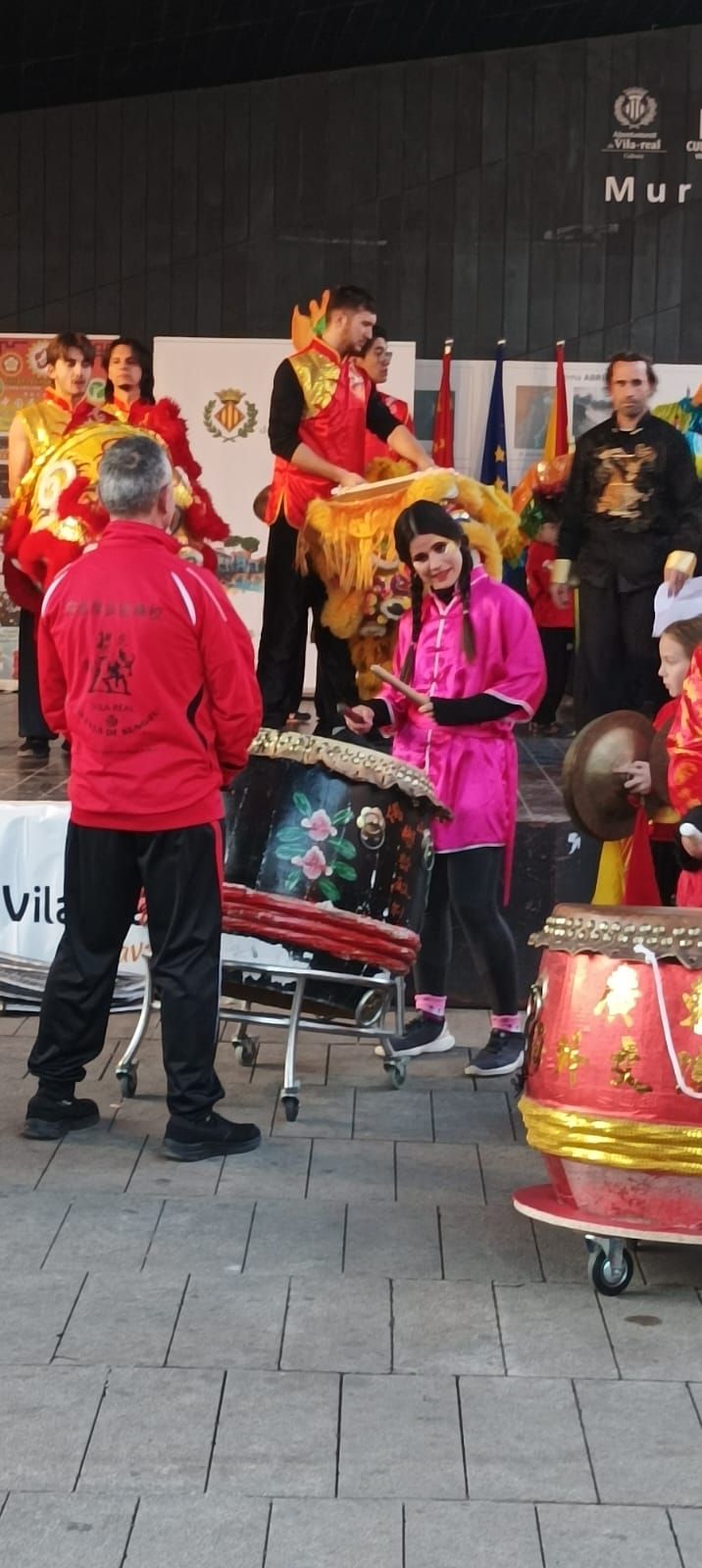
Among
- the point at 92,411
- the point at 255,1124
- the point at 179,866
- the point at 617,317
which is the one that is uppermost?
Result: the point at 617,317

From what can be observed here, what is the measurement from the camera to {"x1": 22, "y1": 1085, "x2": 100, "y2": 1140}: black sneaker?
14.0 ft

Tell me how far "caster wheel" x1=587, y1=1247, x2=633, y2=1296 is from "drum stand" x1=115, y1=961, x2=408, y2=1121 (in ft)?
3.94

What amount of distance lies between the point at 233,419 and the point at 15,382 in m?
1.33

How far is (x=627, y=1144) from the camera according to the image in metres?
3.25

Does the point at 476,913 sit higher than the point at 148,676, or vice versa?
the point at 148,676

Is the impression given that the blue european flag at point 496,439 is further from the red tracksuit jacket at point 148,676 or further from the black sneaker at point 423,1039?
the red tracksuit jacket at point 148,676

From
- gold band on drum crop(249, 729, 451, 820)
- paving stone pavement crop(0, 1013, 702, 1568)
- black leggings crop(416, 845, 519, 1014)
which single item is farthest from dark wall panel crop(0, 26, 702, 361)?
paving stone pavement crop(0, 1013, 702, 1568)

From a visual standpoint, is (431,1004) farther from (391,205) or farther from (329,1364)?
(391,205)

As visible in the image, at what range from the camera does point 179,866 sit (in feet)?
13.4

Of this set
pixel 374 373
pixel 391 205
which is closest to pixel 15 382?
pixel 391 205

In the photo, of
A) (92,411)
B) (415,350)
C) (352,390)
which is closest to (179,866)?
(352,390)

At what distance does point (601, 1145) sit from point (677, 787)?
786 mm

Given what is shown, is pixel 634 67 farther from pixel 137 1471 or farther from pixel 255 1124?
pixel 137 1471

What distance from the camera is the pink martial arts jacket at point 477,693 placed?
4.73m
